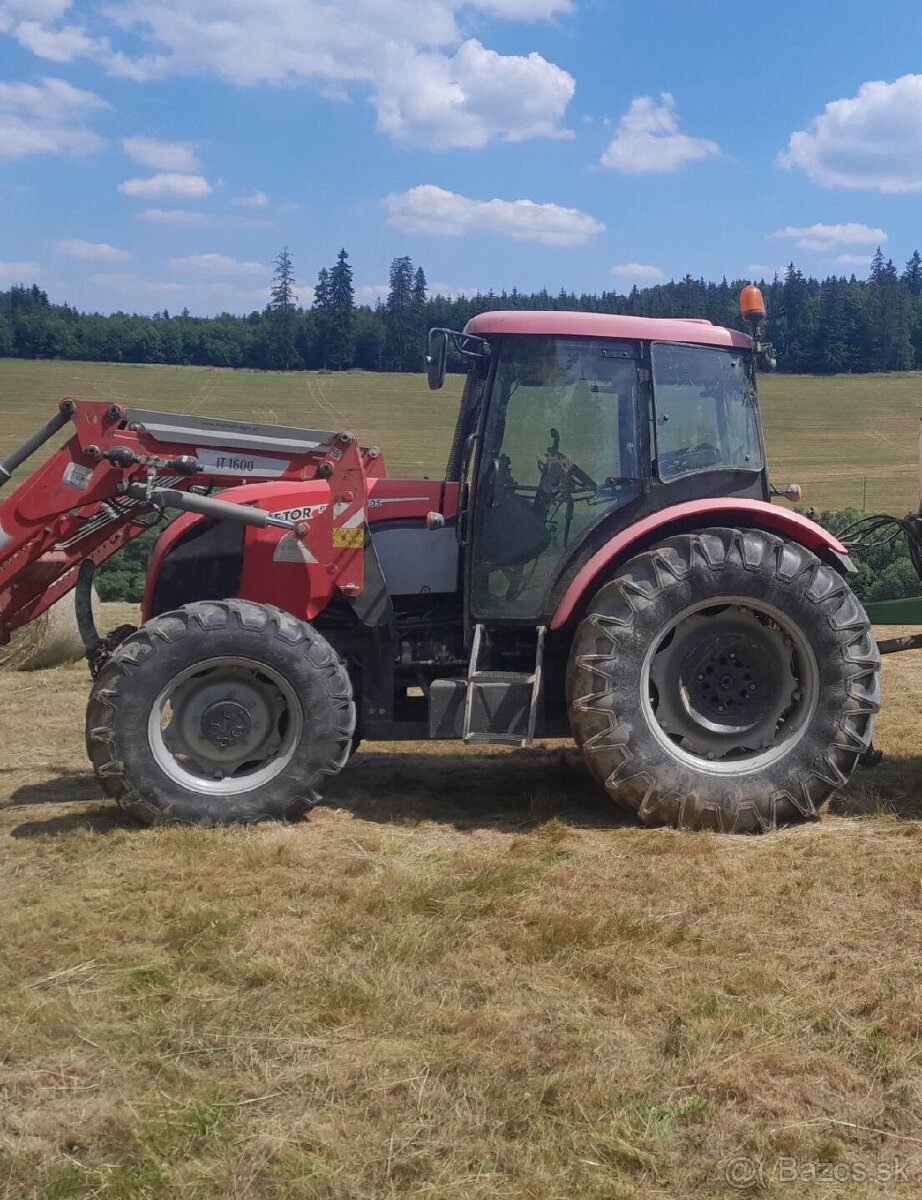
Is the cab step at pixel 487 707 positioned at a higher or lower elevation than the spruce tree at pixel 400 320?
lower

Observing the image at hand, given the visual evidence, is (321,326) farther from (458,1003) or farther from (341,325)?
(458,1003)

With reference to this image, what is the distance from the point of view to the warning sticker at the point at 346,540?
5.81 meters

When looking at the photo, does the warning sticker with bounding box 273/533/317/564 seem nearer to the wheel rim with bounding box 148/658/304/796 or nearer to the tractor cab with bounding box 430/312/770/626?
the wheel rim with bounding box 148/658/304/796

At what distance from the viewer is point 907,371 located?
194 ft

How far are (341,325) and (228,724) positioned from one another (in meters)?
58.1

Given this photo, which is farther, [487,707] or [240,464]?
[240,464]

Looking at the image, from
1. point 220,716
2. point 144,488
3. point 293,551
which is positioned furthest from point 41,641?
point 220,716

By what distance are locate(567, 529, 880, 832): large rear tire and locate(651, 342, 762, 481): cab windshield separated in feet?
1.62

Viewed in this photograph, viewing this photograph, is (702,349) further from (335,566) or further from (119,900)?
(119,900)

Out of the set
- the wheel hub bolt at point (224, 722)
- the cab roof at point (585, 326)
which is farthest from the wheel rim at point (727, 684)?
the wheel hub bolt at point (224, 722)

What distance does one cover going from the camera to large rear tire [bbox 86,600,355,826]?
5.27 m

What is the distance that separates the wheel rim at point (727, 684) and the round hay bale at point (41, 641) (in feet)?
20.7

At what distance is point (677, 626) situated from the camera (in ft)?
18.3

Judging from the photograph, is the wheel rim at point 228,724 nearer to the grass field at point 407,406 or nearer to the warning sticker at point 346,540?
the warning sticker at point 346,540
